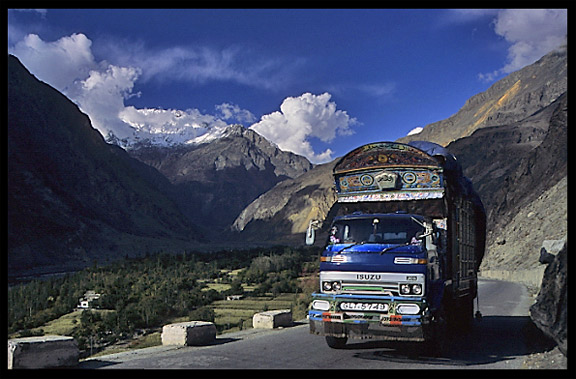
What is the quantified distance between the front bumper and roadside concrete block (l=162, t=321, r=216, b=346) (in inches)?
110

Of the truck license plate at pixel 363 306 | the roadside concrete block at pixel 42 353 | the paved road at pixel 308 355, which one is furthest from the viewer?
the truck license plate at pixel 363 306

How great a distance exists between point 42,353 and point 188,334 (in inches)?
126

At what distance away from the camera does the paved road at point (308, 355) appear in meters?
9.89

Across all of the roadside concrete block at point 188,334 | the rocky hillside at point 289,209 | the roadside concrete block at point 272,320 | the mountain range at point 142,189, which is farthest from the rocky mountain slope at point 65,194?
the roadside concrete block at point 188,334

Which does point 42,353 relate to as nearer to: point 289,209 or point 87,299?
point 87,299

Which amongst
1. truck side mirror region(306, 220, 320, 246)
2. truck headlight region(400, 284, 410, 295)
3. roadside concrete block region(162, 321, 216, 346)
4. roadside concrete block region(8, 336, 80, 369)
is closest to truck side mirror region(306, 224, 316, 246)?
truck side mirror region(306, 220, 320, 246)

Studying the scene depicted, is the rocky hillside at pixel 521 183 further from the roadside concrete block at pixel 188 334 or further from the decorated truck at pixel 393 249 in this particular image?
the roadside concrete block at pixel 188 334

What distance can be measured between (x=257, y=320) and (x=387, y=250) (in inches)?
249

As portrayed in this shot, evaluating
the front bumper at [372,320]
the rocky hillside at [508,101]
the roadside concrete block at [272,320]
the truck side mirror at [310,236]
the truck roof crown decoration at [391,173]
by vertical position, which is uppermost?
the rocky hillside at [508,101]

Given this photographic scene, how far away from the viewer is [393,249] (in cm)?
1019

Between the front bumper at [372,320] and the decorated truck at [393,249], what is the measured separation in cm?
2

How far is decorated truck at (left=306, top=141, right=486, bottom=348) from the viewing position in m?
9.95
